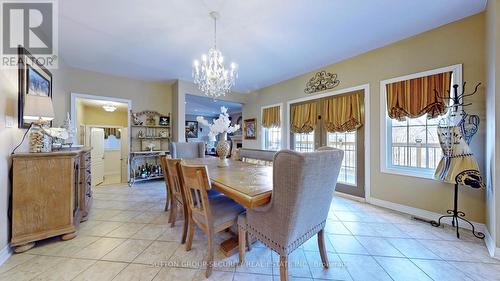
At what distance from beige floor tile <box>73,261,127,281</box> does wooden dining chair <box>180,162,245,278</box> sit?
587 mm

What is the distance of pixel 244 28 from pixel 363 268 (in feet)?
9.91

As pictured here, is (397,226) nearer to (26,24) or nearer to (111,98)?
(26,24)

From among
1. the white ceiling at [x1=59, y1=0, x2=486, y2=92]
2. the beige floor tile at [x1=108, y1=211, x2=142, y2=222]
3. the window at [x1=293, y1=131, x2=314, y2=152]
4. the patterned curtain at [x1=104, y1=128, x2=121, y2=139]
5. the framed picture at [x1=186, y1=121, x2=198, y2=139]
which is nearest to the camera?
the white ceiling at [x1=59, y1=0, x2=486, y2=92]

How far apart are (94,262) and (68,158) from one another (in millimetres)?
1130

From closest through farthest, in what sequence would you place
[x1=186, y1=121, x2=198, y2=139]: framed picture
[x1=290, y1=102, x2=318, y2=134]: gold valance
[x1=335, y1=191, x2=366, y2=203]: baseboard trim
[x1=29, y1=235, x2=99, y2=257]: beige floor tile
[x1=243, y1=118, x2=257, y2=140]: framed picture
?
1. [x1=29, y1=235, x2=99, y2=257]: beige floor tile
2. [x1=335, y1=191, x2=366, y2=203]: baseboard trim
3. [x1=290, y1=102, x2=318, y2=134]: gold valance
4. [x1=243, y1=118, x2=257, y2=140]: framed picture
5. [x1=186, y1=121, x2=198, y2=139]: framed picture

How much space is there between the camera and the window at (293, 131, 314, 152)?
4246 mm

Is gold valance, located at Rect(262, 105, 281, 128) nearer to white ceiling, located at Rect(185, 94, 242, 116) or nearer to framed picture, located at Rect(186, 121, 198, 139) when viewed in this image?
white ceiling, located at Rect(185, 94, 242, 116)

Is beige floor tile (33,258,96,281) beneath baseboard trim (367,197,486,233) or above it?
→ beneath

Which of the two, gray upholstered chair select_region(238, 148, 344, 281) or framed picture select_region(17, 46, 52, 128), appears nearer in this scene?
gray upholstered chair select_region(238, 148, 344, 281)

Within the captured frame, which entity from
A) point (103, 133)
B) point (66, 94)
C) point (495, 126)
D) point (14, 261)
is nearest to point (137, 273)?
point (14, 261)

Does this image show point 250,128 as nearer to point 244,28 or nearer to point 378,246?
point 244,28

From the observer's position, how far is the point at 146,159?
4.90 metres

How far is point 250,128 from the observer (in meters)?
5.95

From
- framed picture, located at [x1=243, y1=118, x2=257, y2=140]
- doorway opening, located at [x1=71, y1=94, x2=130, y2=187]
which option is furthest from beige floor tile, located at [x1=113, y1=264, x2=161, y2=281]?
framed picture, located at [x1=243, y1=118, x2=257, y2=140]
